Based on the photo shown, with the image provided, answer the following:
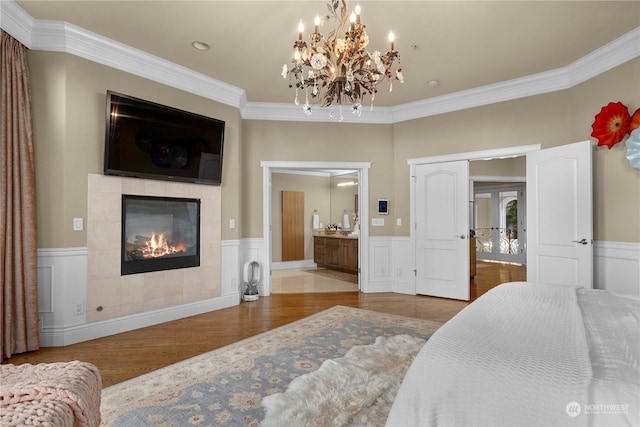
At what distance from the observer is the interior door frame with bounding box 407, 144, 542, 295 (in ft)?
14.4

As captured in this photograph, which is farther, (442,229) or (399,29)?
(442,229)

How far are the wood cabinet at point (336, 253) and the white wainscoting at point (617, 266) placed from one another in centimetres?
404

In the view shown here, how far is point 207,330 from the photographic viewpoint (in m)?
3.54

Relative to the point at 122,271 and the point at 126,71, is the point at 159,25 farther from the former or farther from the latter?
the point at 122,271

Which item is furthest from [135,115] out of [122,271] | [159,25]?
[122,271]

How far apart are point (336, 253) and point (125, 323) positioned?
4.70 metres

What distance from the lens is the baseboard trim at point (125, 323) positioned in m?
3.09

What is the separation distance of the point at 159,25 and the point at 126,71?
0.78 meters

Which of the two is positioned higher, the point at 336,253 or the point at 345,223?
the point at 345,223

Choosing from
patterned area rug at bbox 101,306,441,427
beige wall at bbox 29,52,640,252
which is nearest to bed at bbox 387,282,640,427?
patterned area rug at bbox 101,306,441,427

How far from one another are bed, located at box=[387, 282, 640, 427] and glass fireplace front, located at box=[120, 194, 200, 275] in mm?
3369

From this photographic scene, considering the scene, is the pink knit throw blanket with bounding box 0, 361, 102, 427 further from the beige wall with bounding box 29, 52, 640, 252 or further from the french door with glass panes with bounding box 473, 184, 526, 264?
the french door with glass panes with bounding box 473, 184, 526, 264

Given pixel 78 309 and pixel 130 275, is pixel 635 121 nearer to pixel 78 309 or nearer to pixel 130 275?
pixel 130 275

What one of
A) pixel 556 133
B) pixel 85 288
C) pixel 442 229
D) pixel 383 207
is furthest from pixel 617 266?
pixel 85 288
